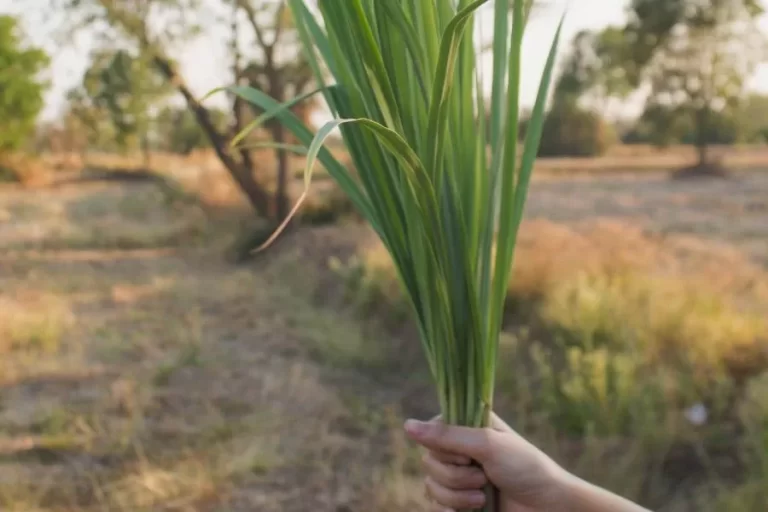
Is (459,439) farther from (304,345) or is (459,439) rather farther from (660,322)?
(304,345)

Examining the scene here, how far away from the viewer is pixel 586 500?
2.81 ft

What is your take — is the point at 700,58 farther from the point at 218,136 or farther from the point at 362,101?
the point at 362,101

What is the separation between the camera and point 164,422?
8.52ft

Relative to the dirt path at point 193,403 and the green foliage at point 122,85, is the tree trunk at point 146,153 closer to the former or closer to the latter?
the green foliage at point 122,85

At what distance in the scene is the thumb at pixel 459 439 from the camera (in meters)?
0.74

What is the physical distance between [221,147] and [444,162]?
6154 millimetres

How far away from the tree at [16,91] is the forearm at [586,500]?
50.4 ft

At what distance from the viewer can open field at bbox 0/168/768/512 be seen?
1957 mm

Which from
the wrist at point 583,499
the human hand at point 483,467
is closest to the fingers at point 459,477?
the human hand at point 483,467

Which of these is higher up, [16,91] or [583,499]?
[16,91]

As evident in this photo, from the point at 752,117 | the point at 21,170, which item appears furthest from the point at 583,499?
the point at 21,170

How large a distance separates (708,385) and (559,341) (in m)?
0.49

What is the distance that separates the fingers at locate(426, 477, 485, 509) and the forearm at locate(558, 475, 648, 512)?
13 cm

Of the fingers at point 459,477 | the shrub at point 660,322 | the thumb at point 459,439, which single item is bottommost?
the shrub at point 660,322
